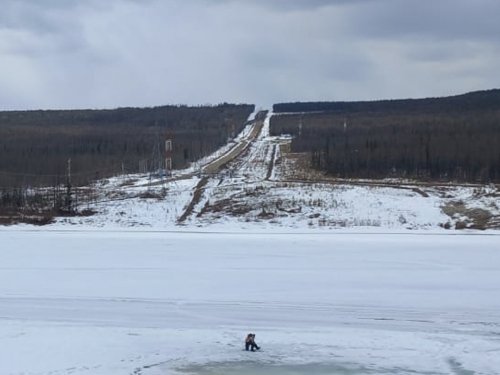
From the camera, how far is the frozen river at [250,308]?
14625mm

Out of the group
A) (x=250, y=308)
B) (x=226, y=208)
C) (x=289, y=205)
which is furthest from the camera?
(x=226, y=208)

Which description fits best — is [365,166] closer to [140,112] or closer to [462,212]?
[462,212]

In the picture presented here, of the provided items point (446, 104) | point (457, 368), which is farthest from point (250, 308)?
point (446, 104)

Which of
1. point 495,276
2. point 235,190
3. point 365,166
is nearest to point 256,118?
point 365,166

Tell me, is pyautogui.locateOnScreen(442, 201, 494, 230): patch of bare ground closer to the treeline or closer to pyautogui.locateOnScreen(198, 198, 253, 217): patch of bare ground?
pyautogui.locateOnScreen(198, 198, 253, 217): patch of bare ground

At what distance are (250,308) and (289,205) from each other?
26.9 metres

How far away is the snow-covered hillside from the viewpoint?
138ft

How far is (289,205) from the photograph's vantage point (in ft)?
151

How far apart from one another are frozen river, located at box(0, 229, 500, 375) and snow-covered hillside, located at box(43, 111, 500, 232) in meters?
10.4

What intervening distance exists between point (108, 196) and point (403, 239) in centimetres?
2353

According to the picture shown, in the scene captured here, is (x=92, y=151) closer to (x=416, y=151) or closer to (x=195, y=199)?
(x=416, y=151)

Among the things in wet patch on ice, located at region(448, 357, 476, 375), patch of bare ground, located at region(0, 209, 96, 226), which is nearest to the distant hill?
patch of bare ground, located at region(0, 209, 96, 226)

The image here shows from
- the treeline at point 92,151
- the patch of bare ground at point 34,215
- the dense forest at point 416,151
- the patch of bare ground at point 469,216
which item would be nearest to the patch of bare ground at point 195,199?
the patch of bare ground at point 34,215

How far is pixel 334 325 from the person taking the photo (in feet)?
57.4
